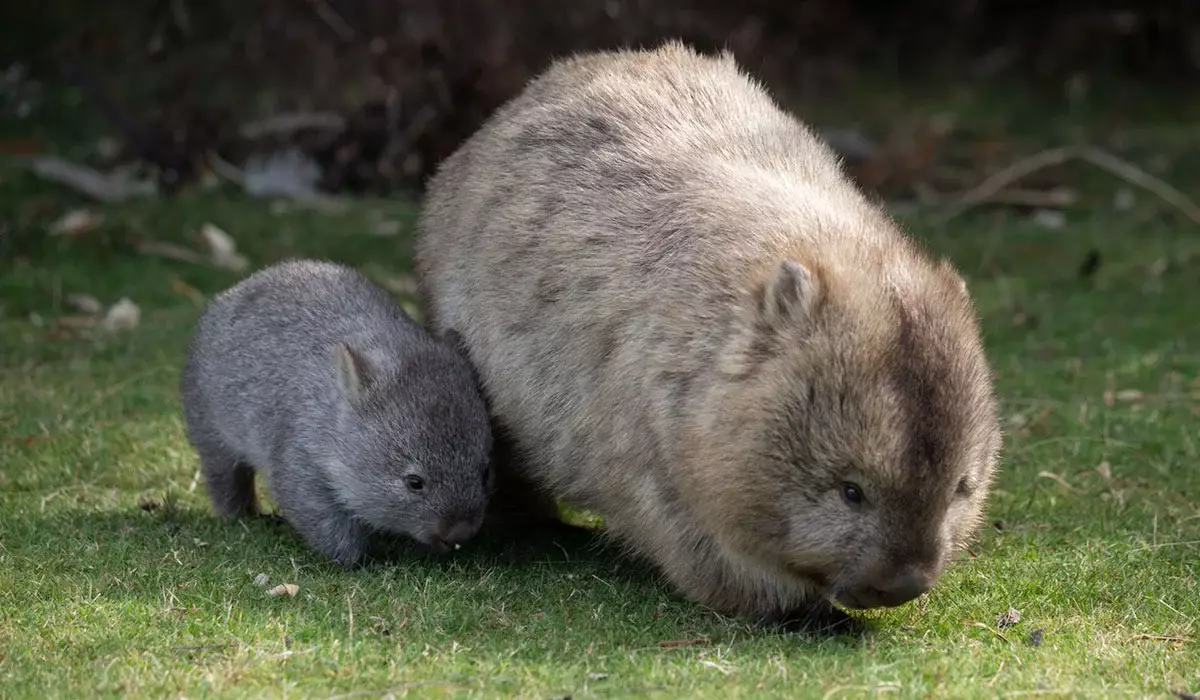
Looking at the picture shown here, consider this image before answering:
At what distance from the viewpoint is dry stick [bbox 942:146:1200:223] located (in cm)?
986

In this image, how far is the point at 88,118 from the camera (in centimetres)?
1170

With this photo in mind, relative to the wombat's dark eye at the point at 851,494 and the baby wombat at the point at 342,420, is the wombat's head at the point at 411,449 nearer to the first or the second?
the baby wombat at the point at 342,420

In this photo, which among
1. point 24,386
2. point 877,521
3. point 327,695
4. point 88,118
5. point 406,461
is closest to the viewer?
point 327,695

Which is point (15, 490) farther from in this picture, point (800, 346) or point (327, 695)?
point (800, 346)

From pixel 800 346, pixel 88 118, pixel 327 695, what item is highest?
pixel 800 346

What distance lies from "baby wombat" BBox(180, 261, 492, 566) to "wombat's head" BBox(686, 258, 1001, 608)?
3.49ft

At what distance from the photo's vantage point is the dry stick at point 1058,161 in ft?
32.3

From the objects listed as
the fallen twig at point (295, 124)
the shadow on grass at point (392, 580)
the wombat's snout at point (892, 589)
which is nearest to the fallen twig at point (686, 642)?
the shadow on grass at point (392, 580)

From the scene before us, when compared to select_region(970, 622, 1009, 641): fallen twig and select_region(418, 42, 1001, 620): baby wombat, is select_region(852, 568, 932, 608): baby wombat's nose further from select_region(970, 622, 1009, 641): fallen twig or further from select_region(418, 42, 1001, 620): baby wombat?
select_region(970, 622, 1009, 641): fallen twig

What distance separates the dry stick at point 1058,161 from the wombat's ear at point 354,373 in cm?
590

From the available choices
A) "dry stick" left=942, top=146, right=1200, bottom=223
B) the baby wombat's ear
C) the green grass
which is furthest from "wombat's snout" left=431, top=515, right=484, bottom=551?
"dry stick" left=942, top=146, right=1200, bottom=223

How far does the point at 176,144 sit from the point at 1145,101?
7.93 meters

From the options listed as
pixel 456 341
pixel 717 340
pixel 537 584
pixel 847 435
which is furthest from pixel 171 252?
pixel 847 435

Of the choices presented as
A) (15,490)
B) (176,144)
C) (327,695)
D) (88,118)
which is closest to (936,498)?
(327,695)
